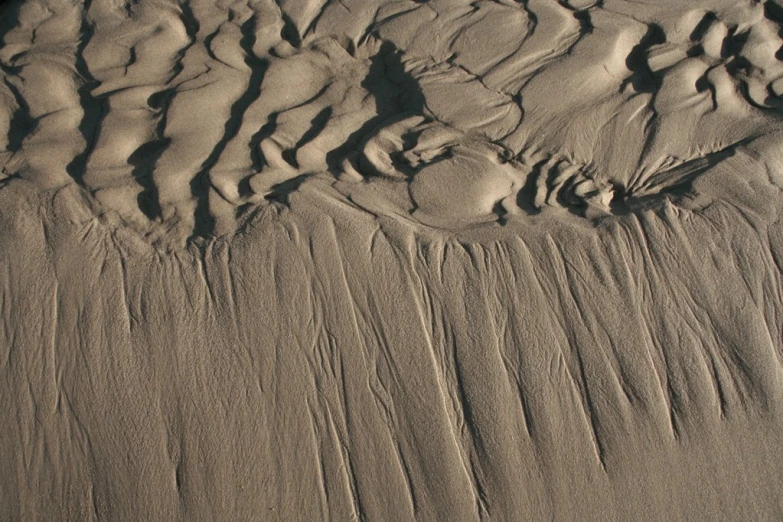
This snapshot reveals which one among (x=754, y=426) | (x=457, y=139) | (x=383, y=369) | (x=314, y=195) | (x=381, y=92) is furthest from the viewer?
(x=381, y=92)

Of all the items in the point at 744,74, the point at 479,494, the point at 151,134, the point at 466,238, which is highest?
the point at 744,74

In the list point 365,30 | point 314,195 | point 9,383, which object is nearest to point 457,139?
point 314,195

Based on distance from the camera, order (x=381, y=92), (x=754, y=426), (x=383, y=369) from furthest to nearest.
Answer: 1. (x=381, y=92)
2. (x=383, y=369)
3. (x=754, y=426)

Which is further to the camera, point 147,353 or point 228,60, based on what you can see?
point 228,60

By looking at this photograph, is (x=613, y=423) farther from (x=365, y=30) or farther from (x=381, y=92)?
(x=365, y=30)

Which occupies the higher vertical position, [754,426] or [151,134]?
[151,134]

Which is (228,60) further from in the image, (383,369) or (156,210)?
(383,369)
